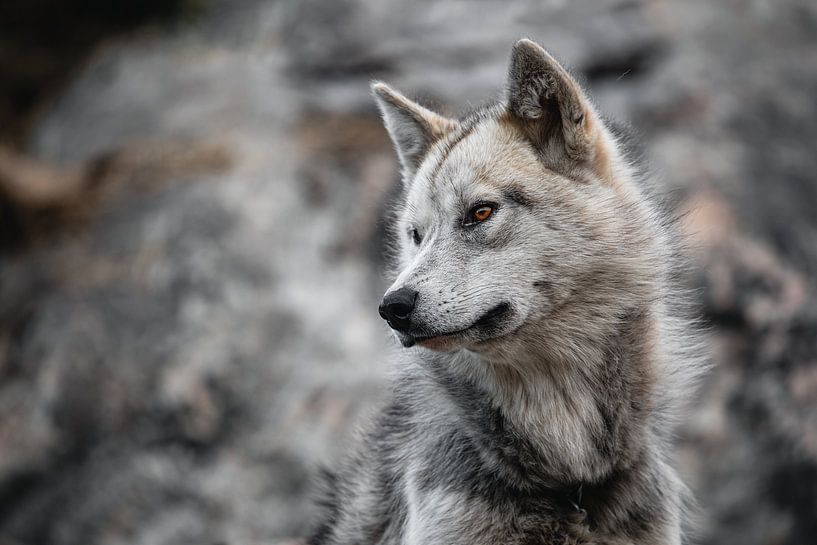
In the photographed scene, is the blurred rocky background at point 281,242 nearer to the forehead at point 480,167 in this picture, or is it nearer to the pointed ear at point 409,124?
the pointed ear at point 409,124

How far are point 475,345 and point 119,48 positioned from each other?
32.6ft

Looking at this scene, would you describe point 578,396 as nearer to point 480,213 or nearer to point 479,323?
point 479,323

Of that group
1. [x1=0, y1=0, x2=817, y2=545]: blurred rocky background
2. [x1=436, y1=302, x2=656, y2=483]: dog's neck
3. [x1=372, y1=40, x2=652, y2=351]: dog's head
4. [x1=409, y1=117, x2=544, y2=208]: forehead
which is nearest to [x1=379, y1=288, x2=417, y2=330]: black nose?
[x1=372, y1=40, x2=652, y2=351]: dog's head

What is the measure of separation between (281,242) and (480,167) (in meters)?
5.76

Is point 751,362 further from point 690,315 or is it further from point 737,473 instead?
point 690,315

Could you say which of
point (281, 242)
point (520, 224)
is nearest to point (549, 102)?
point (520, 224)

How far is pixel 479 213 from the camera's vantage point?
171 inches

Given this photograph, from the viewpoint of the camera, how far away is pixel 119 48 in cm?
1238

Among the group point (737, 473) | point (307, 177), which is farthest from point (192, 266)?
point (737, 473)

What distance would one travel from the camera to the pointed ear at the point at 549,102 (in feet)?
14.0

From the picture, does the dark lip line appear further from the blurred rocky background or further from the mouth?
the blurred rocky background

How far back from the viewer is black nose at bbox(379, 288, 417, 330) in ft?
13.0

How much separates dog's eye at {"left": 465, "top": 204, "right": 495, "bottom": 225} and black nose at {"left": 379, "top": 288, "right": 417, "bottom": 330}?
0.56 m

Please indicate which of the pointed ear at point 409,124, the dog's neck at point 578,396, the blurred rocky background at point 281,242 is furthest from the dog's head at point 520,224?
the blurred rocky background at point 281,242
